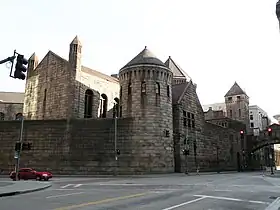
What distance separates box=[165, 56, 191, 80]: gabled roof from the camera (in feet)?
216

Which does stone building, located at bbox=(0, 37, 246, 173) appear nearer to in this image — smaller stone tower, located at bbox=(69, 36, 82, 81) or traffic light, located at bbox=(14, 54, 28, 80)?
smaller stone tower, located at bbox=(69, 36, 82, 81)

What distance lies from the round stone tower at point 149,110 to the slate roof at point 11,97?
123 feet

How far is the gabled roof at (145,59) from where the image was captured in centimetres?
3850

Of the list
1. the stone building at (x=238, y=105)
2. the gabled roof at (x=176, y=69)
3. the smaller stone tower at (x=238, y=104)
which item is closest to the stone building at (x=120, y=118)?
the gabled roof at (x=176, y=69)

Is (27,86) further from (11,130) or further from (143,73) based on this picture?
(143,73)

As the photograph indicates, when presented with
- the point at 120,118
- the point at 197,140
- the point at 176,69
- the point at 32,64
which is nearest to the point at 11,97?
the point at 32,64

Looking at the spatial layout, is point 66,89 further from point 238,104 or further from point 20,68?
point 238,104

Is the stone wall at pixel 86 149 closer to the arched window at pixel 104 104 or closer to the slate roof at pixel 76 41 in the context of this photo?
the slate roof at pixel 76 41

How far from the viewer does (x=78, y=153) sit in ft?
115

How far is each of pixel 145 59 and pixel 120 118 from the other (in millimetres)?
8357

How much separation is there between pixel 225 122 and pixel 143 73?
37892mm

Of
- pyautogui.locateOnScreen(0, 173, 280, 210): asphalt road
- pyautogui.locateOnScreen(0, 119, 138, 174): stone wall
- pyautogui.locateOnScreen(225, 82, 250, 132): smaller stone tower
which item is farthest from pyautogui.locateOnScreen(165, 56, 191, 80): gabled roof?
pyautogui.locateOnScreen(0, 173, 280, 210): asphalt road

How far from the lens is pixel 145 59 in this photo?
3891 cm

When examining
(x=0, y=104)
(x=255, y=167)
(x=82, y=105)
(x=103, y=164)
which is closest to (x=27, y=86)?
(x=82, y=105)
